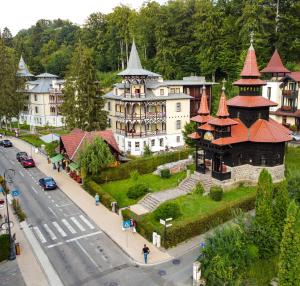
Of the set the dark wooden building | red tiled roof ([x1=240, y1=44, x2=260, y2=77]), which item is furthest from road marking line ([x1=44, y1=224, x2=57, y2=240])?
red tiled roof ([x1=240, y1=44, x2=260, y2=77])

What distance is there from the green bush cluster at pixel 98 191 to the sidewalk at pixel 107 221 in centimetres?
48

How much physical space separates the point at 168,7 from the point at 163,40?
8.42m

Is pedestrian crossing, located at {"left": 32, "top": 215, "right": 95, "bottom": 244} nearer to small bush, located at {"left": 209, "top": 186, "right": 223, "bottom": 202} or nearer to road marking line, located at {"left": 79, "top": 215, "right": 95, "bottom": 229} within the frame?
road marking line, located at {"left": 79, "top": 215, "right": 95, "bottom": 229}

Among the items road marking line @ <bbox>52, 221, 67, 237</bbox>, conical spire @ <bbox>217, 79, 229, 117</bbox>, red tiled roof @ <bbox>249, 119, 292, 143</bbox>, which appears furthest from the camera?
red tiled roof @ <bbox>249, 119, 292, 143</bbox>

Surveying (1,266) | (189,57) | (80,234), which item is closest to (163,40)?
(189,57)

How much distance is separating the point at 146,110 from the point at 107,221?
80.5 feet

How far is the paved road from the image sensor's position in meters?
23.3

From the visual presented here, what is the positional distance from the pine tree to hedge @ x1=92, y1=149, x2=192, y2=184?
24456mm

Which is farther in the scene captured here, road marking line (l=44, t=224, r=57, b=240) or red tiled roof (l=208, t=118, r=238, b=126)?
red tiled roof (l=208, t=118, r=238, b=126)

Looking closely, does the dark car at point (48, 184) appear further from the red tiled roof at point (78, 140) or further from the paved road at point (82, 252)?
the red tiled roof at point (78, 140)

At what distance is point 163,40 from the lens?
7631 cm

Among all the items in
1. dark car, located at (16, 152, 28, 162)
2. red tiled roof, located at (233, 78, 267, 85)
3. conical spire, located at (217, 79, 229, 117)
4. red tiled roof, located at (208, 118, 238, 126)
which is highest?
red tiled roof, located at (233, 78, 267, 85)

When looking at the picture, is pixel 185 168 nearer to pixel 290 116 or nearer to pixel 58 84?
pixel 290 116

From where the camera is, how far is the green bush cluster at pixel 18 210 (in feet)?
107
